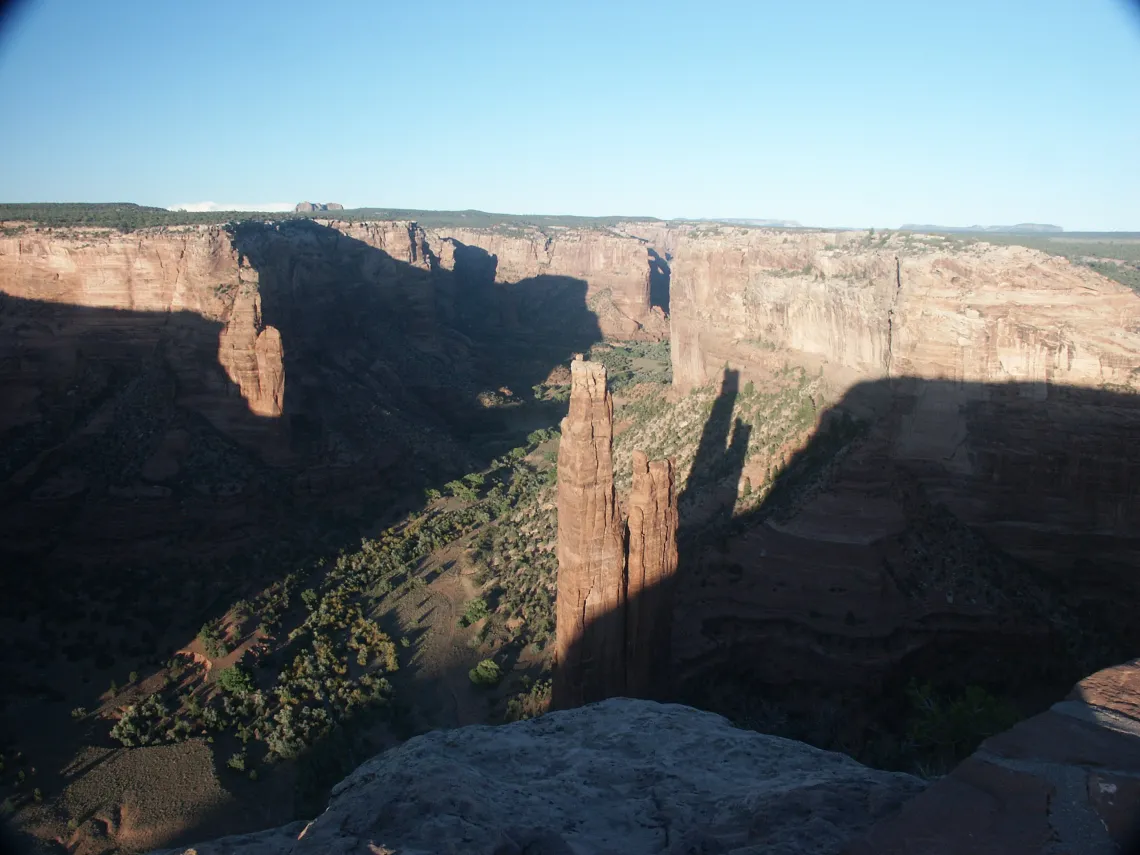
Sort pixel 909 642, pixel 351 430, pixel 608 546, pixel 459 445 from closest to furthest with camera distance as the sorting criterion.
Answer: pixel 608 546, pixel 909 642, pixel 351 430, pixel 459 445

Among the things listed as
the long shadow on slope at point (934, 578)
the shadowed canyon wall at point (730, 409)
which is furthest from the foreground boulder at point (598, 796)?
the long shadow on slope at point (934, 578)

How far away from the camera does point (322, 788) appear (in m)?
22.8

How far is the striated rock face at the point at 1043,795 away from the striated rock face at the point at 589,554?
51.6ft

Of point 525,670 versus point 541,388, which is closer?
point 525,670

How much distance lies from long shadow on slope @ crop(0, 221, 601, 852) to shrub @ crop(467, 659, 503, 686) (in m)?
8.74

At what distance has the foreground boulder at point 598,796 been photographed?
268 inches

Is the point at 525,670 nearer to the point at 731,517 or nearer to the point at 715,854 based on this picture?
the point at 731,517

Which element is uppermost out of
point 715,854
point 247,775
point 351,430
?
point 715,854

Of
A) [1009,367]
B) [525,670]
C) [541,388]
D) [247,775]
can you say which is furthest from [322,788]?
[541,388]

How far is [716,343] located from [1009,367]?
1798 centimetres

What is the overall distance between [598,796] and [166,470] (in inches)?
1280

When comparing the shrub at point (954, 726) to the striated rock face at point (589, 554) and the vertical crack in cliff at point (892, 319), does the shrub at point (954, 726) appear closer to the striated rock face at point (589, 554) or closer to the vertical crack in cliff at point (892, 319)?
the striated rock face at point (589, 554)


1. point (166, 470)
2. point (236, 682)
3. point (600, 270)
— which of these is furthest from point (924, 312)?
point (600, 270)

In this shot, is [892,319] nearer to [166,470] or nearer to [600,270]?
[166,470]
